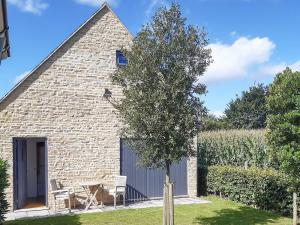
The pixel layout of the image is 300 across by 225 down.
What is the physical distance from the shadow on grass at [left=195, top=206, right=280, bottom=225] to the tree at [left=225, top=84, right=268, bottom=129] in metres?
29.9

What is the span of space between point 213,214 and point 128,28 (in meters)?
8.64

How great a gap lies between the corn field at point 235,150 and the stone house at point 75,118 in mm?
4933

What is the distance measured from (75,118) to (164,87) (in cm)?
610

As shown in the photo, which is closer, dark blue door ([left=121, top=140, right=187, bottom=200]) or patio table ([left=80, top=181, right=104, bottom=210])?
patio table ([left=80, top=181, right=104, bottom=210])

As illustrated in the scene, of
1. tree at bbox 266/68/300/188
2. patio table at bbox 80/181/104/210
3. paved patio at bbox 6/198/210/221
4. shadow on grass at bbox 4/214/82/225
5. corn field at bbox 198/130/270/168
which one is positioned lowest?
paved patio at bbox 6/198/210/221

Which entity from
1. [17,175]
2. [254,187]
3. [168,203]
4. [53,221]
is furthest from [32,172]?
[254,187]

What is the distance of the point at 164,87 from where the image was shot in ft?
34.2

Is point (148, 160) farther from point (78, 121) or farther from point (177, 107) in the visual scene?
point (78, 121)

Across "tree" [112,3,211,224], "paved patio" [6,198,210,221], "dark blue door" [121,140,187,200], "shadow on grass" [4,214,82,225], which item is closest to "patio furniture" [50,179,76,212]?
"paved patio" [6,198,210,221]

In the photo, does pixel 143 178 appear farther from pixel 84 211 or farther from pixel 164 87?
pixel 164 87

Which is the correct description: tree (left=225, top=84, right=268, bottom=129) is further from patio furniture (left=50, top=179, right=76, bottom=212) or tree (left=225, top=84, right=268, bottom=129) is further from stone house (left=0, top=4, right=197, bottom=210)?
patio furniture (left=50, top=179, right=76, bottom=212)

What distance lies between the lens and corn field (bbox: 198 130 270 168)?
18.8 metres

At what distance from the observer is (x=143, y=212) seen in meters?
13.9

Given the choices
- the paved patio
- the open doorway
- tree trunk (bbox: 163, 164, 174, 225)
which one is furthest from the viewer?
the open doorway
